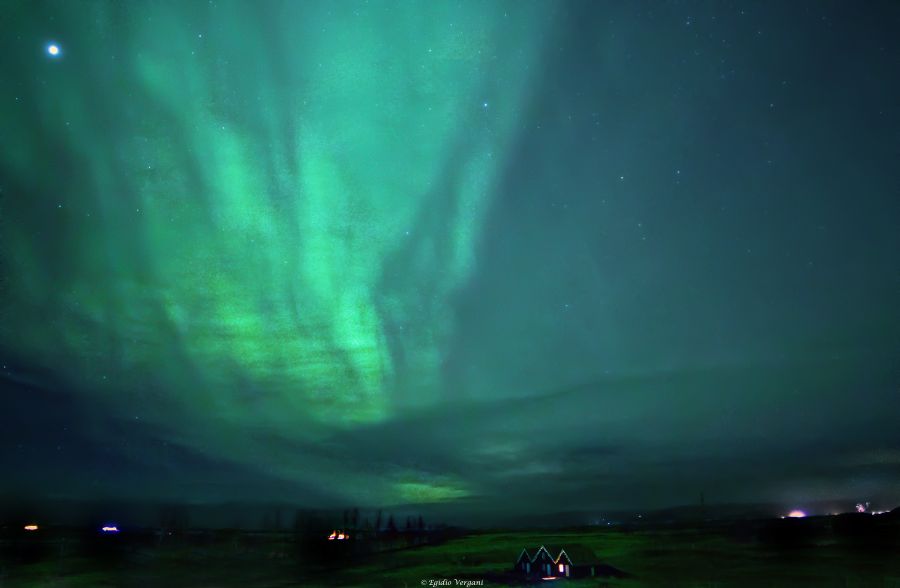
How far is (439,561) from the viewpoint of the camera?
364ft

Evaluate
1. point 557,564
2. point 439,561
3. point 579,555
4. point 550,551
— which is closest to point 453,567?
point 439,561

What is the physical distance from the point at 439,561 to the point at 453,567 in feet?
50.5

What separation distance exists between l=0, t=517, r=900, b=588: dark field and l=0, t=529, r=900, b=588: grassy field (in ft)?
0.56

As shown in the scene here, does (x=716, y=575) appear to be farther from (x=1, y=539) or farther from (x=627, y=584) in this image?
(x=1, y=539)

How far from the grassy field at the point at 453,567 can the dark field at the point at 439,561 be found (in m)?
0.17

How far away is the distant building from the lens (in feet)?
262

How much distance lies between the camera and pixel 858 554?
111m

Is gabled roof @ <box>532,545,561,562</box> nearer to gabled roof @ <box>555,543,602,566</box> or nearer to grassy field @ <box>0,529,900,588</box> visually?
gabled roof @ <box>555,543,602,566</box>

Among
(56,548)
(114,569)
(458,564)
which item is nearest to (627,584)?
(458,564)

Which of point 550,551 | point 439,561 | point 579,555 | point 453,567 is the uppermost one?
point 550,551

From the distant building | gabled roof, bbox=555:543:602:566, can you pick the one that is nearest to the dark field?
the distant building

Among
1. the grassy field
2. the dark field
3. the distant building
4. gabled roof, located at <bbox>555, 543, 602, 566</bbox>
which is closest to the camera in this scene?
the distant building

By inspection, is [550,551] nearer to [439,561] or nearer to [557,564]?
[557,564]

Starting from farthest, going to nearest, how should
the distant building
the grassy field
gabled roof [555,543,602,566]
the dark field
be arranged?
1. gabled roof [555,543,602,566]
2. the dark field
3. the grassy field
4. the distant building
